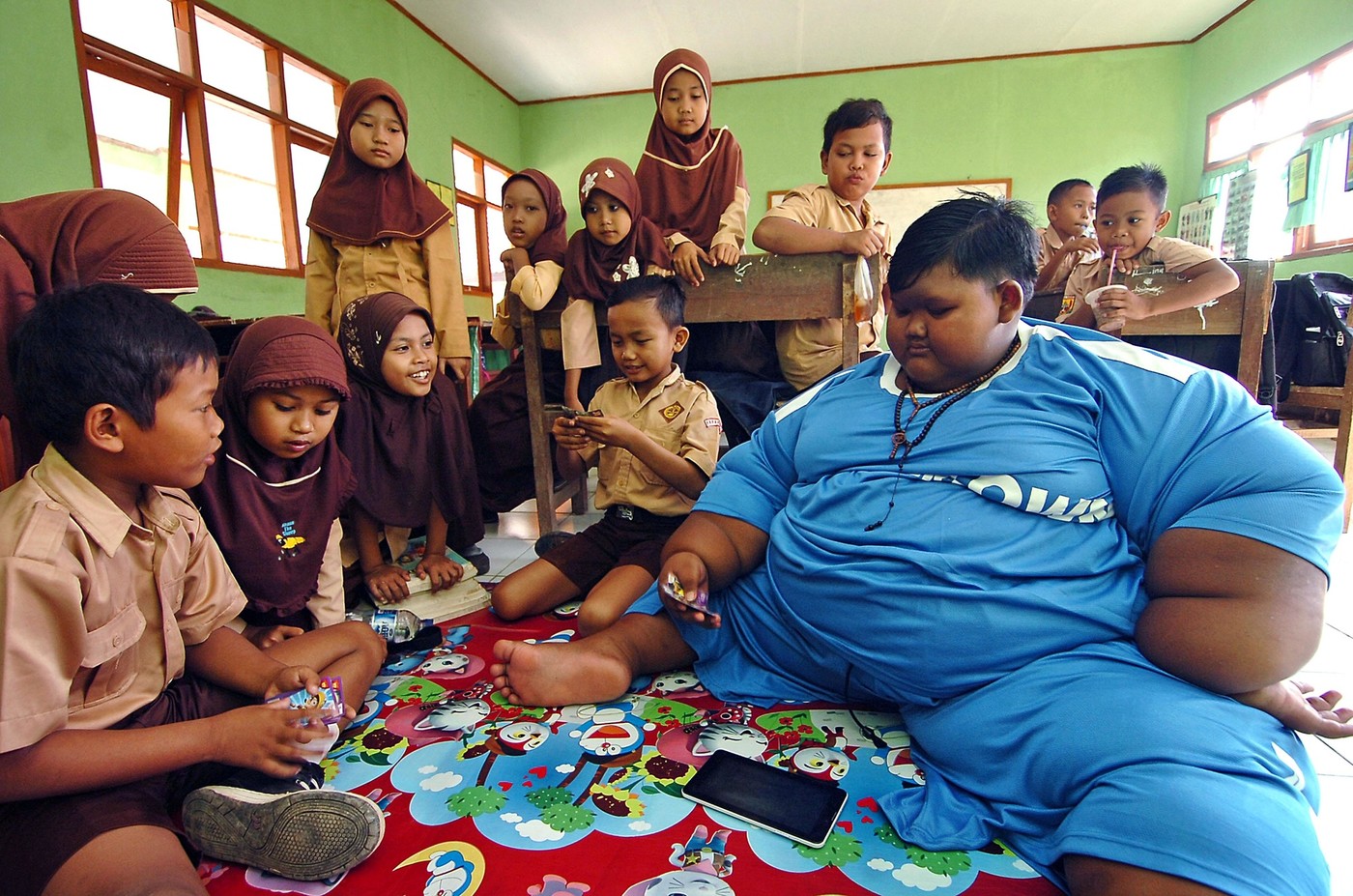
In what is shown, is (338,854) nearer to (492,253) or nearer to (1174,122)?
(492,253)

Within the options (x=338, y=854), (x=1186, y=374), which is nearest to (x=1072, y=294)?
(x=1186, y=374)

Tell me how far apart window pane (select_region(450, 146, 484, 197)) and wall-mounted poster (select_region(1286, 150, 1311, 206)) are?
8.61m

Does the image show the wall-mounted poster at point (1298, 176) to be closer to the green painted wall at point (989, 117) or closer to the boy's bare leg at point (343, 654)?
the green painted wall at point (989, 117)

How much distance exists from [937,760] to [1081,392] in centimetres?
69

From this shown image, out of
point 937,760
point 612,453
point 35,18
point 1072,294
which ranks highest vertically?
point 35,18

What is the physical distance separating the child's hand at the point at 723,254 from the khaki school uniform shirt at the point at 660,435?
1.81 feet

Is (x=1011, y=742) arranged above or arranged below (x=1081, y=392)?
below

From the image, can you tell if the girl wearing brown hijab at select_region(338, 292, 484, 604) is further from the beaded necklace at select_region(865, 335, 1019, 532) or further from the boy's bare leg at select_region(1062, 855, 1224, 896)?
the boy's bare leg at select_region(1062, 855, 1224, 896)

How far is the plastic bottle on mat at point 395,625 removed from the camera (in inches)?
72.1

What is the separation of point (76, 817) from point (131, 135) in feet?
16.6

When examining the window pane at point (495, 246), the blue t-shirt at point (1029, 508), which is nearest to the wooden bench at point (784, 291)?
the blue t-shirt at point (1029, 508)

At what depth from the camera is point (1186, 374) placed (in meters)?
1.17

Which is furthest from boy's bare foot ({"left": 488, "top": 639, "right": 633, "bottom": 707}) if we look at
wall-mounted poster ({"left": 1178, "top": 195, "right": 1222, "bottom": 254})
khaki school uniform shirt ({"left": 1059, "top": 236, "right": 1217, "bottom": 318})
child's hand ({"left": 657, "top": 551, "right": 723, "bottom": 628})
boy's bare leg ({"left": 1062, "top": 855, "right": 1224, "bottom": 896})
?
wall-mounted poster ({"left": 1178, "top": 195, "right": 1222, "bottom": 254})

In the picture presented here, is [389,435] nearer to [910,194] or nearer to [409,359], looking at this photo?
[409,359]
